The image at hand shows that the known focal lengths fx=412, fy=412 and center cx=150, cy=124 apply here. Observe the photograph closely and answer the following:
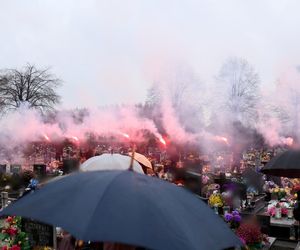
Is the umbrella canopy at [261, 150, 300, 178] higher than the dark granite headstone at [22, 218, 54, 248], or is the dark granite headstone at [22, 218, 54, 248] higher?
the umbrella canopy at [261, 150, 300, 178]

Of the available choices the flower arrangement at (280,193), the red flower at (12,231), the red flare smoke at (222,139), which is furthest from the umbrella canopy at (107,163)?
the red flare smoke at (222,139)

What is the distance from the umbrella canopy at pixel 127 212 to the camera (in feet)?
8.21

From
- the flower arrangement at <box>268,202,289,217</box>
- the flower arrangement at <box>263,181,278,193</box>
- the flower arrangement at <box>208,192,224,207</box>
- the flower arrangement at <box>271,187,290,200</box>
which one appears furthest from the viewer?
the flower arrangement at <box>263,181,278,193</box>

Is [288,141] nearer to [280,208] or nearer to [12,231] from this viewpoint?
[280,208]

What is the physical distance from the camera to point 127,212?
262 centimetres

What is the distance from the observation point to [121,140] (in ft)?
79.2

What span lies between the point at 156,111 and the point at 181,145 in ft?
9.48

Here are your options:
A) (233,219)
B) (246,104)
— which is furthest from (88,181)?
(246,104)

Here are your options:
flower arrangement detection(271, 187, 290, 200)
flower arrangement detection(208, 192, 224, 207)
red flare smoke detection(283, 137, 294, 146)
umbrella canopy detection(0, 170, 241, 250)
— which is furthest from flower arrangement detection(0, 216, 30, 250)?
flower arrangement detection(271, 187, 290, 200)

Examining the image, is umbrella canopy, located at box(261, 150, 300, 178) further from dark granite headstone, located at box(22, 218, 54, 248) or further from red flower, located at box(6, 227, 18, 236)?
red flower, located at box(6, 227, 18, 236)

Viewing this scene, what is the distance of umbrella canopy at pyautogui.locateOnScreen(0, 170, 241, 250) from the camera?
250cm

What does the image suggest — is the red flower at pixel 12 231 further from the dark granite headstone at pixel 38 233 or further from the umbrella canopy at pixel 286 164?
the umbrella canopy at pixel 286 164

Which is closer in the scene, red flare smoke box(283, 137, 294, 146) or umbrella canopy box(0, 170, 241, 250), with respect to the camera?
umbrella canopy box(0, 170, 241, 250)

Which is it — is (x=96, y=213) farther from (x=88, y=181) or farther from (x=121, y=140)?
(x=121, y=140)
